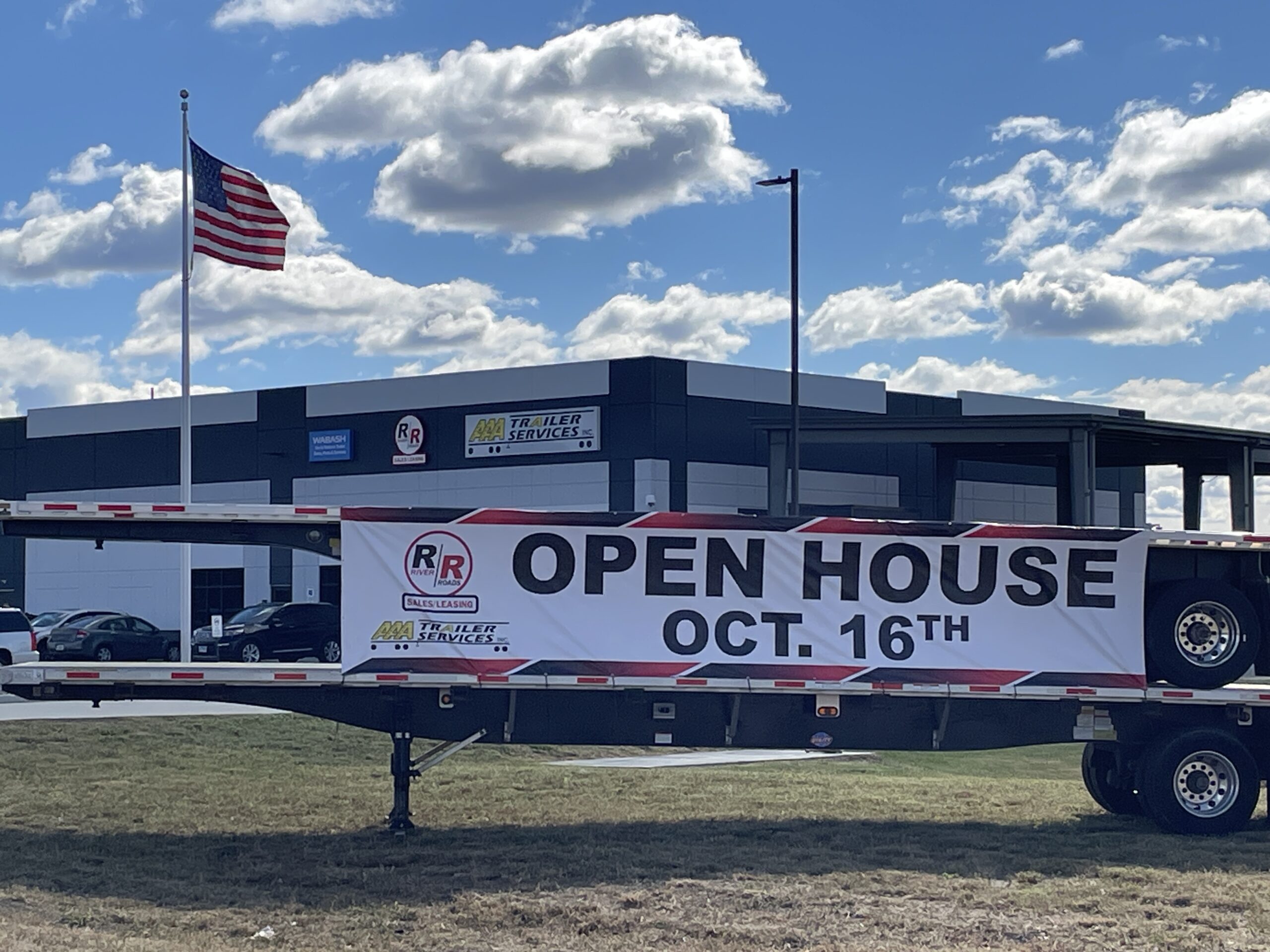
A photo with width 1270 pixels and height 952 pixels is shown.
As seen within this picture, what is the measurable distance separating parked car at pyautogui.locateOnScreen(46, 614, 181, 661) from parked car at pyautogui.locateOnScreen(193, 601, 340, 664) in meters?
2.24

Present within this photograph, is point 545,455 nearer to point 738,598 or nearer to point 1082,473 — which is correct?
point 1082,473

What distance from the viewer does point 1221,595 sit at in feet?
46.8

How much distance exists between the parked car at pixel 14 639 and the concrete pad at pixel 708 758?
1533 centimetres

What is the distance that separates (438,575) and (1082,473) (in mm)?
23595

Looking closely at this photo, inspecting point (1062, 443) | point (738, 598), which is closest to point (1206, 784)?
point (738, 598)

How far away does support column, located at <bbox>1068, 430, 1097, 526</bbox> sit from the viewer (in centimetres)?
3381

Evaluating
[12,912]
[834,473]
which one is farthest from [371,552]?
[834,473]

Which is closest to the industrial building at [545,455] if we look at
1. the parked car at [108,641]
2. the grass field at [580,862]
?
the parked car at [108,641]

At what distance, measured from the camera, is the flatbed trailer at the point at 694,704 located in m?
13.4

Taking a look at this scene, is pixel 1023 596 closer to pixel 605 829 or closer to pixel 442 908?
pixel 605 829

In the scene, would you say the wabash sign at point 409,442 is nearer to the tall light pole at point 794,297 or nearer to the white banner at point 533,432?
the white banner at point 533,432

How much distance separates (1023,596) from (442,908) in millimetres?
6268

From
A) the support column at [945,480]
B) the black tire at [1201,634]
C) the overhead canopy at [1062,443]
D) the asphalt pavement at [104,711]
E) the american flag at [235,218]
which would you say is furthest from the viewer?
the support column at [945,480]

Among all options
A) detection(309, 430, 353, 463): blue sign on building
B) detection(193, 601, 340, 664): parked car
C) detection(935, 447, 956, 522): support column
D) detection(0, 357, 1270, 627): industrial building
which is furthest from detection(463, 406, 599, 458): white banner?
detection(193, 601, 340, 664): parked car
